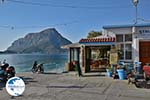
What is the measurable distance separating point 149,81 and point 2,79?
29.2 ft

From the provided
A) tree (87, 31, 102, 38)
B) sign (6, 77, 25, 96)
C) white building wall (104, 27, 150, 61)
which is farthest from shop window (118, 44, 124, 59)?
tree (87, 31, 102, 38)

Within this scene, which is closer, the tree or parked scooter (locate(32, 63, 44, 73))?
parked scooter (locate(32, 63, 44, 73))

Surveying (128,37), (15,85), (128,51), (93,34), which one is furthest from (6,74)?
(93,34)

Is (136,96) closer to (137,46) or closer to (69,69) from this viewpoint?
(137,46)

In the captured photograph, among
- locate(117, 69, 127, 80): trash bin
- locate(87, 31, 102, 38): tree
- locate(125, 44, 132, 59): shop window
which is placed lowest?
locate(117, 69, 127, 80): trash bin

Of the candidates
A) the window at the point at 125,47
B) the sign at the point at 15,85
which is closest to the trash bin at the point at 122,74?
the window at the point at 125,47

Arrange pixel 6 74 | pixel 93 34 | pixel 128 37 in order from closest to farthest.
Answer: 1. pixel 6 74
2. pixel 128 37
3. pixel 93 34

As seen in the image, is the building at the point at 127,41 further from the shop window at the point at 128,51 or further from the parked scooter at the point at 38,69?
the parked scooter at the point at 38,69

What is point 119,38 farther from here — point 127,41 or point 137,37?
point 137,37

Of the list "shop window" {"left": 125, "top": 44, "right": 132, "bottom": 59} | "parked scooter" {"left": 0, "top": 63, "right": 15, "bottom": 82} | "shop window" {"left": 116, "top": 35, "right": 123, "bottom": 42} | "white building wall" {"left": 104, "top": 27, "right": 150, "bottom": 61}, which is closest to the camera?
"parked scooter" {"left": 0, "top": 63, "right": 15, "bottom": 82}

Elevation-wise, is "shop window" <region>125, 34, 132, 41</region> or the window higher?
"shop window" <region>125, 34, 132, 41</region>

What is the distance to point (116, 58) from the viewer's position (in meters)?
19.3

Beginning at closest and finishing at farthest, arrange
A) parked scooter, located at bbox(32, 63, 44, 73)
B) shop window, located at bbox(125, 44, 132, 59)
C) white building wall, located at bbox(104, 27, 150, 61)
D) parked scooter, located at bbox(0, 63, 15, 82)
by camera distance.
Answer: parked scooter, located at bbox(0, 63, 15, 82), white building wall, located at bbox(104, 27, 150, 61), shop window, located at bbox(125, 44, 132, 59), parked scooter, located at bbox(32, 63, 44, 73)

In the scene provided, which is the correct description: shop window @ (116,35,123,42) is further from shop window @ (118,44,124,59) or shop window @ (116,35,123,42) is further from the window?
shop window @ (118,44,124,59)
